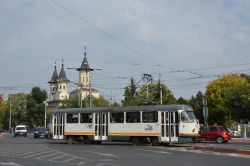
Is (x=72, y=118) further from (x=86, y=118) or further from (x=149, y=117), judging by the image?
(x=149, y=117)

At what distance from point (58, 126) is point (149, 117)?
8757 millimetres

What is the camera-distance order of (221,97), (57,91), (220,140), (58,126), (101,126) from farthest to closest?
(57,91) → (221,97) → (220,140) → (58,126) → (101,126)

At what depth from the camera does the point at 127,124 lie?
110 feet

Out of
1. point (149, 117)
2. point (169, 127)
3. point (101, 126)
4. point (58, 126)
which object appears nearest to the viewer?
point (169, 127)

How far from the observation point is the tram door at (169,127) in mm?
31250

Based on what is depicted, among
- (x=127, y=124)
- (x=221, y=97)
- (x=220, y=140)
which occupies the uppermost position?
(x=221, y=97)

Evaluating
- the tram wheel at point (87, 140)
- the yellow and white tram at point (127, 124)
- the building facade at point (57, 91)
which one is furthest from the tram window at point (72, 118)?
the building facade at point (57, 91)

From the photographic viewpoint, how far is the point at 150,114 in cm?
3281

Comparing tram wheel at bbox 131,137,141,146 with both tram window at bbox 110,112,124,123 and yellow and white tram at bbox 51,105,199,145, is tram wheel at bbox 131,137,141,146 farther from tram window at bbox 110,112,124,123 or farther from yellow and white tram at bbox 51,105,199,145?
tram window at bbox 110,112,124,123

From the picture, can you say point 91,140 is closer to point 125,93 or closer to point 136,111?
point 136,111

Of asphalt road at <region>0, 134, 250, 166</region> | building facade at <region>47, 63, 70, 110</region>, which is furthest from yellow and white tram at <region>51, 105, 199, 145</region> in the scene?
building facade at <region>47, 63, 70, 110</region>

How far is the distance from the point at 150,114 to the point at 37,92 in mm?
88796

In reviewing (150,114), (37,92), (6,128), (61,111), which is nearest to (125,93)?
(61,111)

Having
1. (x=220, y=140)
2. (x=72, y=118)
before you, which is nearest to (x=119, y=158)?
(x=72, y=118)
